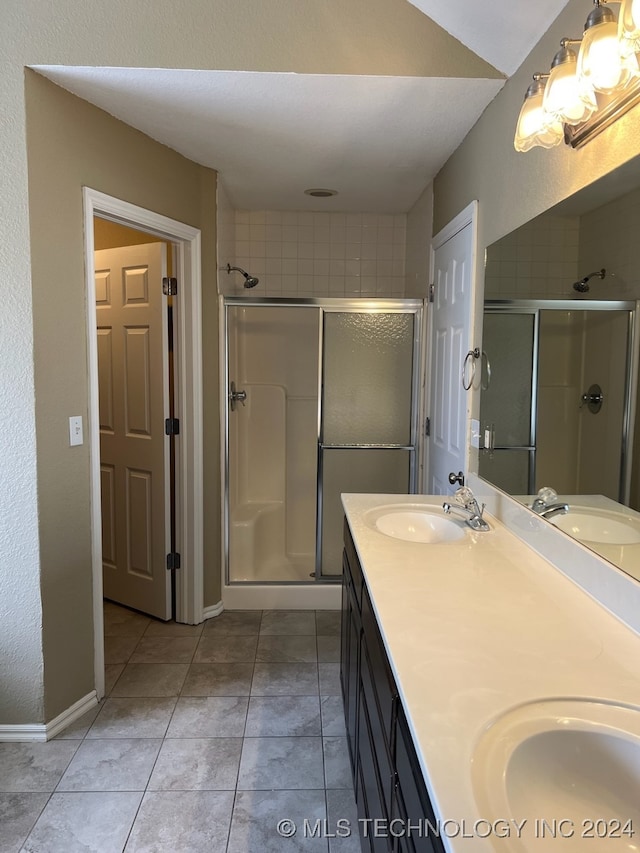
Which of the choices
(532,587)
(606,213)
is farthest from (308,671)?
(606,213)

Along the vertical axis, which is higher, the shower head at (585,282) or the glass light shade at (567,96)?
the glass light shade at (567,96)

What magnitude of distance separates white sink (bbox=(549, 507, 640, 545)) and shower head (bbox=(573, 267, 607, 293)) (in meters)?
0.55

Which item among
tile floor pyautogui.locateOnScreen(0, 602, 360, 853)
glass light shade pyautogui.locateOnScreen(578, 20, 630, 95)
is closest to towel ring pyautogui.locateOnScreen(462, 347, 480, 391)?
glass light shade pyautogui.locateOnScreen(578, 20, 630, 95)

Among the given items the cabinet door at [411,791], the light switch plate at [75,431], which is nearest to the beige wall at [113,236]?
the light switch plate at [75,431]

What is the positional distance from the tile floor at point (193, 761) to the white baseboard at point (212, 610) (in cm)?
27

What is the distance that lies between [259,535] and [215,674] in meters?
1.14

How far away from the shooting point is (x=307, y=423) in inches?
153

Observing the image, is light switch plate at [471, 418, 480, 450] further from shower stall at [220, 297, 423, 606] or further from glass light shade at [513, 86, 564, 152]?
glass light shade at [513, 86, 564, 152]

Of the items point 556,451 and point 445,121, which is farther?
point 445,121

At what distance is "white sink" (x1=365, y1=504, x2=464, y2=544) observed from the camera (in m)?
2.00

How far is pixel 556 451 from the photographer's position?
62.2 inches

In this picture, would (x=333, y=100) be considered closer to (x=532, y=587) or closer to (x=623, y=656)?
(x=532, y=587)

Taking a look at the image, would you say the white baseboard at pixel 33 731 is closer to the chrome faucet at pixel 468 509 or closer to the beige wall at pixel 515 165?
the chrome faucet at pixel 468 509

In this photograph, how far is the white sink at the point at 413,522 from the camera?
200 cm
